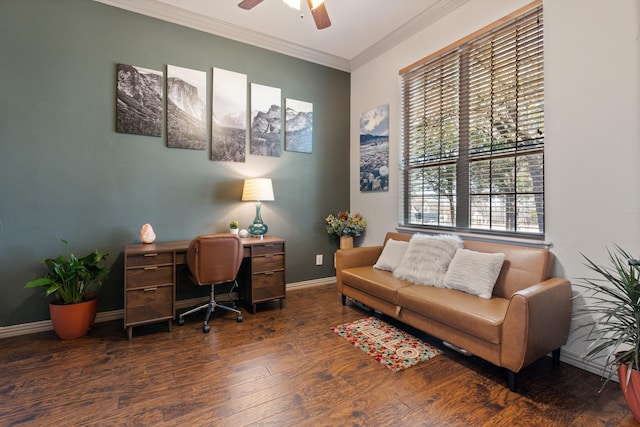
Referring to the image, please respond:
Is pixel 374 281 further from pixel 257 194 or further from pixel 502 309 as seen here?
pixel 257 194

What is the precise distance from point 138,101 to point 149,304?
200 cm

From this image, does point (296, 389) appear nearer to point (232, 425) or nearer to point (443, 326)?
point (232, 425)

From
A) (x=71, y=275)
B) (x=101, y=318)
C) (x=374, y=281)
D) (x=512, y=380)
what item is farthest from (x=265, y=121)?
(x=512, y=380)

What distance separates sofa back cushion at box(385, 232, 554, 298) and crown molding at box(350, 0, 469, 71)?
7.80 feet

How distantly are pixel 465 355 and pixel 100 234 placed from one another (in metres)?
3.42

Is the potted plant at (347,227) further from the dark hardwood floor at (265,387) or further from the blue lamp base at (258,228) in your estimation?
the dark hardwood floor at (265,387)

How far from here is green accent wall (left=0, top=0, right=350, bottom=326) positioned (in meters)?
2.56

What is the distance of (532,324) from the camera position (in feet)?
5.75

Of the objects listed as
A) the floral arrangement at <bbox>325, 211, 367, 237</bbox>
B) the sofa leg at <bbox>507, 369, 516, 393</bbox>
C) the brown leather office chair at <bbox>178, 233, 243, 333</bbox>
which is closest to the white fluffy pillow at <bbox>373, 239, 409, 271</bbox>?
the floral arrangement at <bbox>325, 211, 367, 237</bbox>

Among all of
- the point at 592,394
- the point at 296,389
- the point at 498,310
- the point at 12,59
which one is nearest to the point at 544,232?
the point at 498,310

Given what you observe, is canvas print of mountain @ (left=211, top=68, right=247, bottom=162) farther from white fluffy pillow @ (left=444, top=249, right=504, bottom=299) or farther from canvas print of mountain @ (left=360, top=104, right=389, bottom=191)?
white fluffy pillow @ (left=444, top=249, right=504, bottom=299)

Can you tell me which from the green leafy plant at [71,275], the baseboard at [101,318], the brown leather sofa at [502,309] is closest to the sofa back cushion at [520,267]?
the brown leather sofa at [502,309]

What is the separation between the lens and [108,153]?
2.89 m

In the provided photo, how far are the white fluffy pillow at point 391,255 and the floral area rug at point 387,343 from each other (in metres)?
0.56
